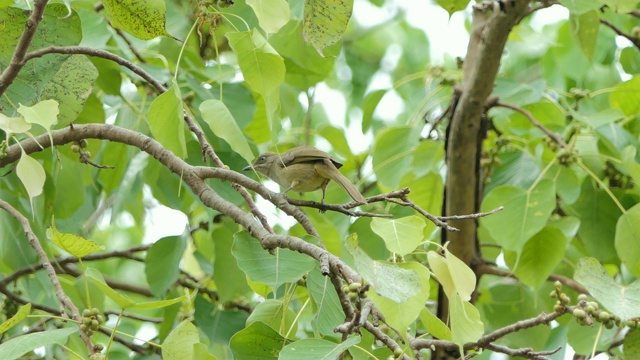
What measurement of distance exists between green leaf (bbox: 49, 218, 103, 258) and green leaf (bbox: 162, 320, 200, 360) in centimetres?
32

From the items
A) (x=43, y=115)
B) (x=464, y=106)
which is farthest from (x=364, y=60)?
(x=43, y=115)

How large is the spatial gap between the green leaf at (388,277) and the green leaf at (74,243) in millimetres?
779

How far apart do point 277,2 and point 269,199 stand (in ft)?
1.97

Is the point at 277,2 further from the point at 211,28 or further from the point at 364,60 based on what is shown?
the point at 364,60

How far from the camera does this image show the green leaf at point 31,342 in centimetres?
202

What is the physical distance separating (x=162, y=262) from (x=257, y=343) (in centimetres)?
133

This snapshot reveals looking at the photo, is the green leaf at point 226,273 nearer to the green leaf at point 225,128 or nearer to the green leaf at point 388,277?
the green leaf at point 225,128

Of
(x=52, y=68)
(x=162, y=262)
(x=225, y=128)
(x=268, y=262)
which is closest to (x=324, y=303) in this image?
(x=268, y=262)

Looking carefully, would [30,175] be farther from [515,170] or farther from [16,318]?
[515,170]

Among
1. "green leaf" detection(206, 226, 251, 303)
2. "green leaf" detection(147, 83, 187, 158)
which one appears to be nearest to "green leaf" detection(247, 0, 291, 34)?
"green leaf" detection(147, 83, 187, 158)

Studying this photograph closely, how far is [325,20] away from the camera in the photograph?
7.77ft

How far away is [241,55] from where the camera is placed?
2.29 m

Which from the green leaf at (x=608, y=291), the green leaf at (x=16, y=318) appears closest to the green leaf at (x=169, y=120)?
the green leaf at (x=16, y=318)

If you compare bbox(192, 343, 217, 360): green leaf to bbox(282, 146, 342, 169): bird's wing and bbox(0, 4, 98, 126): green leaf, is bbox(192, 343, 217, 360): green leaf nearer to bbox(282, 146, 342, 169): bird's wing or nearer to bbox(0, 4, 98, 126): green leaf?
bbox(0, 4, 98, 126): green leaf
